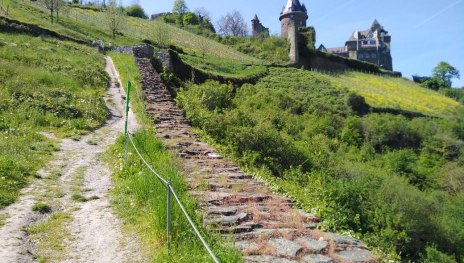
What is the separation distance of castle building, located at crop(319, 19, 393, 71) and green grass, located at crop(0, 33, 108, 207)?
3448 inches

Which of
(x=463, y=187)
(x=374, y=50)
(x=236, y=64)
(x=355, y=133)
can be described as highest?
(x=374, y=50)

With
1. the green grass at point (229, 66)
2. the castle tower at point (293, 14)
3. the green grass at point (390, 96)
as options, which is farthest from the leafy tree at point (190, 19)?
the green grass at point (229, 66)

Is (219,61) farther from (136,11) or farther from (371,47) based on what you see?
(371,47)

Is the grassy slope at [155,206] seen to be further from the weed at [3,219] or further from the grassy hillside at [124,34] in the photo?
the grassy hillside at [124,34]

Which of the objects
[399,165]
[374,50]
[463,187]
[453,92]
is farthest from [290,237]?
[374,50]

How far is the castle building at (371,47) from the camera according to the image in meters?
103

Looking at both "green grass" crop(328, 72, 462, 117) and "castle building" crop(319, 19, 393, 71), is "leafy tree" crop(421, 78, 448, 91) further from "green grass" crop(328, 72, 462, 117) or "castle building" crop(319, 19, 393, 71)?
"green grass" crop(328, 72, 462, 117)

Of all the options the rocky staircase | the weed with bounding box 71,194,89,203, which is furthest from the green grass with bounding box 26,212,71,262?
the rocky staircase

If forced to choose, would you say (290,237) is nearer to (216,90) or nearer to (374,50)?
(216,90)

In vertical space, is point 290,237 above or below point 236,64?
below

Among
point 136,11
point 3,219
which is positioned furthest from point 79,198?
point 136,11

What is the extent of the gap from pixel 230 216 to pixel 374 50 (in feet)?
Answer: 343

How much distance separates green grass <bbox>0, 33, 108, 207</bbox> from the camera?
28.6 ft

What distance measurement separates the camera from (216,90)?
17.7m
